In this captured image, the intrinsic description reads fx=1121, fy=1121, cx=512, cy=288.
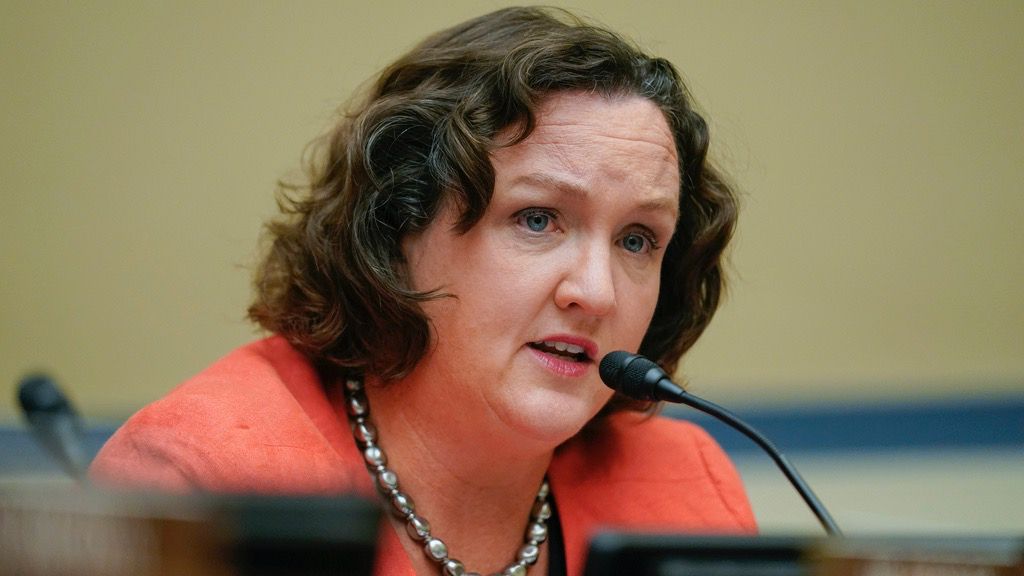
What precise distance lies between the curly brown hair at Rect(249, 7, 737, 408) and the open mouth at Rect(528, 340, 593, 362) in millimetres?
154

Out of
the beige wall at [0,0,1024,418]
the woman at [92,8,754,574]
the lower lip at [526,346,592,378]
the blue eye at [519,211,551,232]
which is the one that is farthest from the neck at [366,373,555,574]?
the beige wall at [0,0,1024,418]

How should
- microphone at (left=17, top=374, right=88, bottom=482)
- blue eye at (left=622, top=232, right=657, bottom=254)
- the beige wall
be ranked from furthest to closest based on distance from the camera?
the beige wall < blue eye at (left=622, top=232, right=657, bottom=254) < microphone at (left=17, top=374, right=88, bottom=482)

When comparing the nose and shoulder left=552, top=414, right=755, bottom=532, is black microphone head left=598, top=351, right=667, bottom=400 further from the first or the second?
shoulder left=552, top=414, right=755, bottom=532

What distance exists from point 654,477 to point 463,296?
0.56m

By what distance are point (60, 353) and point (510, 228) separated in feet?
6.67

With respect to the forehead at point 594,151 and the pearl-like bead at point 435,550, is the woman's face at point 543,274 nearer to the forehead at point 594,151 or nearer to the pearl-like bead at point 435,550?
the forehead at point 594,151

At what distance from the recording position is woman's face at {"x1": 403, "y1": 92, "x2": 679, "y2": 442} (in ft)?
4.68

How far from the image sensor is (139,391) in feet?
10.1

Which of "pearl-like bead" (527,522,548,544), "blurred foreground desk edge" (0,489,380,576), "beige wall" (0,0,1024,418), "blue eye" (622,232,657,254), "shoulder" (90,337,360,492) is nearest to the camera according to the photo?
"blurred foreground desk edge" (0,489,380,576)

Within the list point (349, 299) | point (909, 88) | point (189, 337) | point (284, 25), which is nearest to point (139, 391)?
point (189, 337)

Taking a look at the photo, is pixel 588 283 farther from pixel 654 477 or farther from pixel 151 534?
pixel 151 534

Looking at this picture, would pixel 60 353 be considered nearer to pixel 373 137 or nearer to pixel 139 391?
pixel 139 391

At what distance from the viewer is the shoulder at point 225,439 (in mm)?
1300

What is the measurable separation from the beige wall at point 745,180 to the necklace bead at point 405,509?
1430 mm
